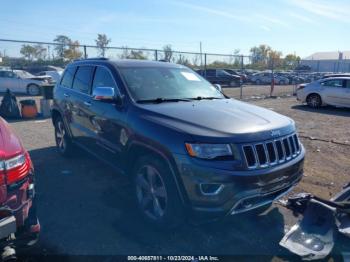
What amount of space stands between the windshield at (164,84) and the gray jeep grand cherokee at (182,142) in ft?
0.05

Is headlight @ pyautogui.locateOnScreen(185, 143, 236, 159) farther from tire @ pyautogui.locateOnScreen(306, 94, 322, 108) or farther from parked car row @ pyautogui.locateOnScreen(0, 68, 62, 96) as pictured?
parked car row @ pyautogui.locateOnScreen(0, 68, 62, 96)

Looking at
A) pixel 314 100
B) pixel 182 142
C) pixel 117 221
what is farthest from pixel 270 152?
pixel 314 100

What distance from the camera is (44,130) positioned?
8844mm

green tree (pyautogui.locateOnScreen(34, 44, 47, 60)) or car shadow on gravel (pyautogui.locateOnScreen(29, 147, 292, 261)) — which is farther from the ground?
green tree (pyautogui.locateOnScreen(34, 44, 47, 60))

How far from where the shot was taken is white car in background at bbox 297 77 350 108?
13.2m

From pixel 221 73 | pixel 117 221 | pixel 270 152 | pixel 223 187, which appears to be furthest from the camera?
pixel 221 73

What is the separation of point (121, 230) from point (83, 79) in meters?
2.71

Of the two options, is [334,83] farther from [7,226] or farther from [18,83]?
[18,83]

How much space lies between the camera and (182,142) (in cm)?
299

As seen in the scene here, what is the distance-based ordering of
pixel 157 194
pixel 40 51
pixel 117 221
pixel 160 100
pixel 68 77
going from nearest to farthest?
pixel 157 194, pixel 117 221, pixel 160 100, pixel 68 77, pixel 40 51

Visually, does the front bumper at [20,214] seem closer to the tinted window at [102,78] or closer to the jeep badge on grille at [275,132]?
the tinted window at [102,78]

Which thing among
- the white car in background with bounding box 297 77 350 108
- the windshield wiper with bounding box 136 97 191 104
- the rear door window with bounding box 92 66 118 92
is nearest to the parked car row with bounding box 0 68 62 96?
the white car in background with bounding box 297 77 350 108

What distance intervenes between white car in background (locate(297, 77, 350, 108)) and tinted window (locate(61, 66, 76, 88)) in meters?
11.8

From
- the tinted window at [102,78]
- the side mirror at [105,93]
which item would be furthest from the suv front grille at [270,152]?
the tinted window at [102,78]
